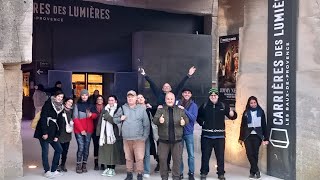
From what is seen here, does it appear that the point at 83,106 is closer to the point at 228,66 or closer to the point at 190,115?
the point at 190,115

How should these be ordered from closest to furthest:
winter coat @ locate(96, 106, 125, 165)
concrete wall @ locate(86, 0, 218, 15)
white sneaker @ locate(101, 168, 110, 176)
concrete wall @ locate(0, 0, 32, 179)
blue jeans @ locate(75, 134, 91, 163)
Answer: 1. concrete wall @ locate(0, 0, 32, 179)
2. winter coat @ locate(96, 106, 125, 165)
3. white sneaker @ locate(101, 168, 110, 176)
4. blue jeans @ locate(75, 134, 91, 163)
5. concrete wall @ locate(86, 0, 218, 15)

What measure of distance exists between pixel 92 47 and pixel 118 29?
1.38 m

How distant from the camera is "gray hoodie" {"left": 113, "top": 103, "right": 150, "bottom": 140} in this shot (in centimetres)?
757

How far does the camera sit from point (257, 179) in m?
8.30

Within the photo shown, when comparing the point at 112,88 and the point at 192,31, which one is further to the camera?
the point at 192,31

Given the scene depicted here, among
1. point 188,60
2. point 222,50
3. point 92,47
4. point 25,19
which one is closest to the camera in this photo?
point 25,19

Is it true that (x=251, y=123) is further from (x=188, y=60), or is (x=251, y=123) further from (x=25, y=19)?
(x=188, y=60)

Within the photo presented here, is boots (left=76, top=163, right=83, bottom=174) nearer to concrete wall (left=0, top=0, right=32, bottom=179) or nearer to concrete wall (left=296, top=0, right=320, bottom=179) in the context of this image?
concrete wall (left=0, top=0, right=32, bottom=179)

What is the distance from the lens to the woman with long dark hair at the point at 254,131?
821 centimetres

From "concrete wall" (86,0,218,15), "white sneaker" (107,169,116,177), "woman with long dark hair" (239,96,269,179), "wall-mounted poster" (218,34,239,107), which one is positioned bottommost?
"white sneaker" (107,169,116,177)

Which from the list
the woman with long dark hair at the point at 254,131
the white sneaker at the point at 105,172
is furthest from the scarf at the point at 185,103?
the white sneaker at the point at 105,172

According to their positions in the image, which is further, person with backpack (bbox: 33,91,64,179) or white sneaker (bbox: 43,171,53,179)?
white sneaker (bbox: 43,171,53,179)

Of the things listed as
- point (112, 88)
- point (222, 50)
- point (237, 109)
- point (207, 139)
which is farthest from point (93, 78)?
point (207, 139)

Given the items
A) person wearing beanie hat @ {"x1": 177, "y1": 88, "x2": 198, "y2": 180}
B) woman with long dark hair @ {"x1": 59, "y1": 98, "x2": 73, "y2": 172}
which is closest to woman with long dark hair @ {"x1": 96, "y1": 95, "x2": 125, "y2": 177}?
woman with long dark hair @ {"x1": 59, "y1": 98, "x2": 73, "y2": 172}
